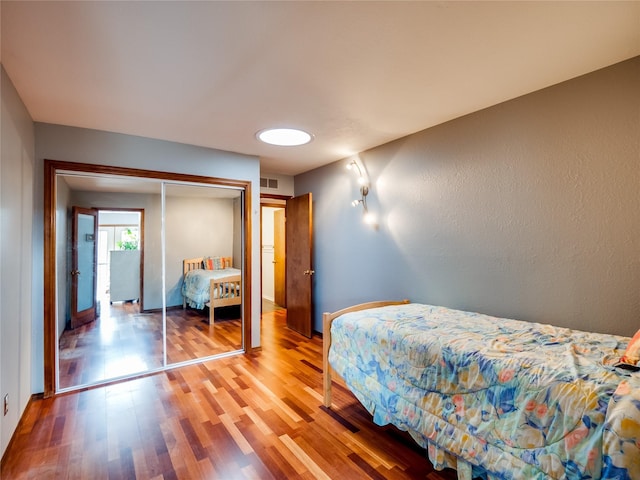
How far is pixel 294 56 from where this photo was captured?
1.77 metres

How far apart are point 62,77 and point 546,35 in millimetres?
2890

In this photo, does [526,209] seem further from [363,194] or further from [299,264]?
[299,264]

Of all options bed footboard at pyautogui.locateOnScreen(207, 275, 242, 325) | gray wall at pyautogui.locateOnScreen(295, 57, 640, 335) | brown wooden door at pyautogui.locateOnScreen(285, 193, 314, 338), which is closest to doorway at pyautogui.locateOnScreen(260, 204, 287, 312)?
brown wooden door at pyautogui.locateOnScreen(285, 193, 314, 338)

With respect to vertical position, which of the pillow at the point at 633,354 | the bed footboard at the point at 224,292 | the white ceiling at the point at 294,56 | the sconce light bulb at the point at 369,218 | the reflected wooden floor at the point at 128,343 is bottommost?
the reflected wooden floor at the point at 128,343

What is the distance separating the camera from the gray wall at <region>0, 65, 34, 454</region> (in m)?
1.85

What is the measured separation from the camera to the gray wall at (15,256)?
1.85 m

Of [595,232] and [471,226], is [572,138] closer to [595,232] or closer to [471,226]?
[595,232]

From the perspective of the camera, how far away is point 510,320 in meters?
2.23

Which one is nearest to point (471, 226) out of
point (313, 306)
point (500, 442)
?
point (500, 442)

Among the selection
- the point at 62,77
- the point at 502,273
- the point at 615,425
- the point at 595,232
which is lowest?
the point at 615,425

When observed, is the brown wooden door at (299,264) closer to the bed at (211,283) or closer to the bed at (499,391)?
the bed at (211,283)

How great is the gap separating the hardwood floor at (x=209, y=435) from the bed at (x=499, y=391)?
0.26 metres

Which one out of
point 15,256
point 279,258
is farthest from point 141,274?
point 279,258

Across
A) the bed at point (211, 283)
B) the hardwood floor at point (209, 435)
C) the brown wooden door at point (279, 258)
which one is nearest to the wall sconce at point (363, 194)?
the bed at point (211, 283)
